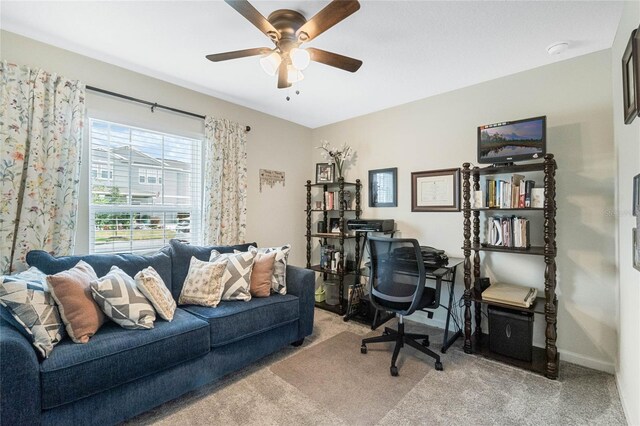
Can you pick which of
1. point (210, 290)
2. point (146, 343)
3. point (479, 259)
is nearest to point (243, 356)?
point (210, 290)

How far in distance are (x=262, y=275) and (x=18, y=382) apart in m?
1.56

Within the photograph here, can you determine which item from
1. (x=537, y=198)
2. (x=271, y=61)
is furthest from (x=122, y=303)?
(x=537, y=198)

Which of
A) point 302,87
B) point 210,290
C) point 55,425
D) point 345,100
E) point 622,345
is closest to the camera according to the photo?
point 55,425

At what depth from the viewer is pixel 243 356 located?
221 centimetres

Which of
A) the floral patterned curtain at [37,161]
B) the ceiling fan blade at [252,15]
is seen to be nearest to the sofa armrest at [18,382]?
the floral patterned curtain at [37,161]

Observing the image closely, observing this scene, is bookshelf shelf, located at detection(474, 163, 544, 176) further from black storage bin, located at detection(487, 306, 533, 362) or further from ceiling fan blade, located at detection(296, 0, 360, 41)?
ceiling fan blade, located at detection(296, 0, 360, 41)

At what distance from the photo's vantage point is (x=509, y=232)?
2.45 m

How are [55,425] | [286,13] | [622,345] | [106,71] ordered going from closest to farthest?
[55,425] → [286,13] → [622,345] → [106,71]

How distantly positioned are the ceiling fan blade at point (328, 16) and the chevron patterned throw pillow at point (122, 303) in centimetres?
199

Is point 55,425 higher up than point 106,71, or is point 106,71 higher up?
point 106,71

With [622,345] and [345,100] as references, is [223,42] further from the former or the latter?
[622,345]

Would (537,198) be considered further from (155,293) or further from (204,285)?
(155,293)

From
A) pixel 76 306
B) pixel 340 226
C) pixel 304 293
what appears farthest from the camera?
pixel 340 226

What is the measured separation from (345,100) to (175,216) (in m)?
2.34
